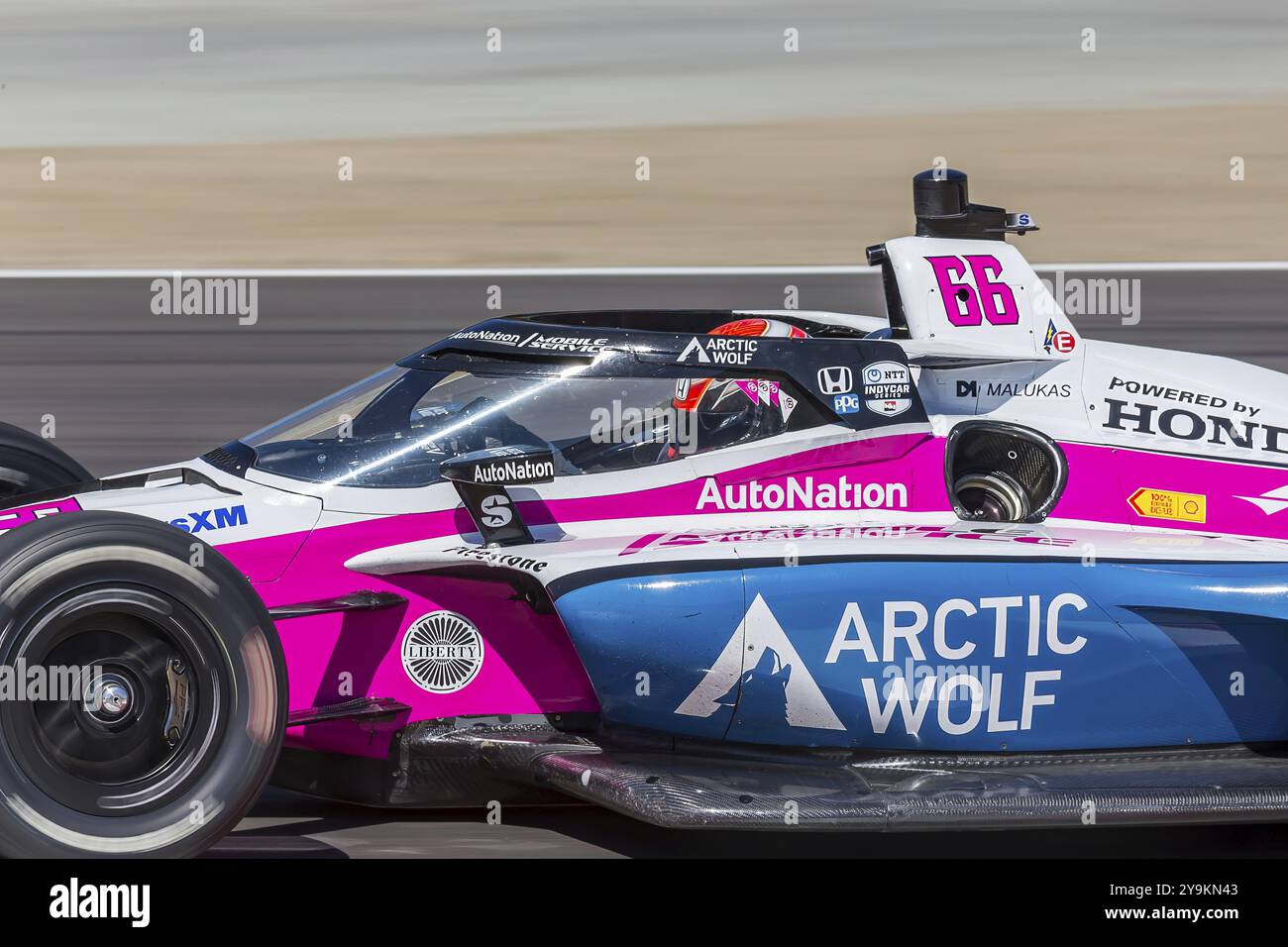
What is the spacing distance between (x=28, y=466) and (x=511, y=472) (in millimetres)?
2151

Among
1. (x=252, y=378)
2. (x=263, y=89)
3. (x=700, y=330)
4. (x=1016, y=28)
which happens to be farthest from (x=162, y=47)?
(x=700, y=330)

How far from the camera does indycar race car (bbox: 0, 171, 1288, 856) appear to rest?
3934 millimetres

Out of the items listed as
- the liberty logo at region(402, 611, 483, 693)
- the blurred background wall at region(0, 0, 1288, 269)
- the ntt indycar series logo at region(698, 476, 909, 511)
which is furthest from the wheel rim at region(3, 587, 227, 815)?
the blurred background wall at region(0, 0, 1288, 269)

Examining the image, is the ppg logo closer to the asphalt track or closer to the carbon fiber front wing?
the carbon fiber front wing

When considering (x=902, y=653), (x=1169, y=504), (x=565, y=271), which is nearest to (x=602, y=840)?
(x=902, y=653)

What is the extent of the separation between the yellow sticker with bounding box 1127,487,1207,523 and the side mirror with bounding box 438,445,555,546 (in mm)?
1890

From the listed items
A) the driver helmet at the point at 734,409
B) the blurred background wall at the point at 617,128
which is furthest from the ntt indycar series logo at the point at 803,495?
the blurred background wall at the point at 617,128

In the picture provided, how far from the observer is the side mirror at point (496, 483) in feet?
14.7

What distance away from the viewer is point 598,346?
4.80 meters

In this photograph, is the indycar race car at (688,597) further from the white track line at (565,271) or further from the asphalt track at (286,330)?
the white track line at (565,271)

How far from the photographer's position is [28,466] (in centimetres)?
564

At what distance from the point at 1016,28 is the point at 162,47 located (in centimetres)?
1389

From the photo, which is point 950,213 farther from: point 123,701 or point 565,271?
point 565,271

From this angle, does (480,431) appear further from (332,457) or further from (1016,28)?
(1016,28)
